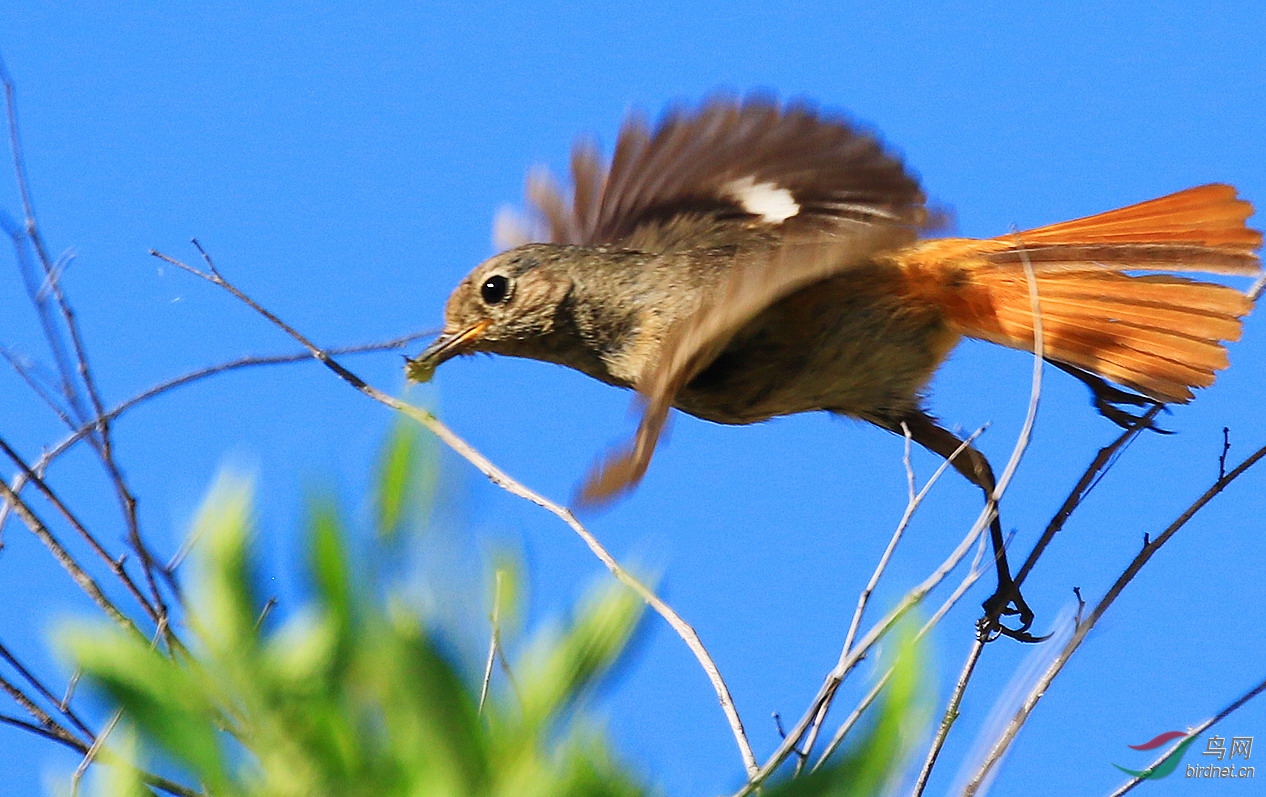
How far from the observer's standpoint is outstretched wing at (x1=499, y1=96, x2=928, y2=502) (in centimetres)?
370

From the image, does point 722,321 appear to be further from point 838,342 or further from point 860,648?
point 860,648

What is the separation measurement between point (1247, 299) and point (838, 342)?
3.99 ft

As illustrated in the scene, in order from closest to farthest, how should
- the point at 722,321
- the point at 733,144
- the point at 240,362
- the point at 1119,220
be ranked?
the point at 240,362 → the point at 722,321 → the point at 1119,220 → the point at 733,144

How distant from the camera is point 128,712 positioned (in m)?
1.59

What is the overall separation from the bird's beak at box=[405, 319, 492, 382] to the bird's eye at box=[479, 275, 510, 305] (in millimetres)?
78

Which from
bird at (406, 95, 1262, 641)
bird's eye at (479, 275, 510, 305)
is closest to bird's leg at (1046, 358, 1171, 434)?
bird at (406, 95, 1262, 641)

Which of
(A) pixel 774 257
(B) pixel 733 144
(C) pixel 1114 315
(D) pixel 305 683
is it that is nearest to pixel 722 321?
(A) pixel 774 257

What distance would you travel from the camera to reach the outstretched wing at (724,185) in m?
4.79

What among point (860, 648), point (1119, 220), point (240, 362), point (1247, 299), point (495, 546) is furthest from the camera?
point (1119, 220)

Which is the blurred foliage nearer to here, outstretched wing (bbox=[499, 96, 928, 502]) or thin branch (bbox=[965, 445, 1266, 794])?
thin branch (bbox=[965, 445, 1266, 794])

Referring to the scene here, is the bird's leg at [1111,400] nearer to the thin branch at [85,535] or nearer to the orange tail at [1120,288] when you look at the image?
the orange tail at [1120,288]

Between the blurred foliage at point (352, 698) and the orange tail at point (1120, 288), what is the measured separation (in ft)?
8.74

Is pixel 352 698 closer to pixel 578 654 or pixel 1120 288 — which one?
pixel 578 654

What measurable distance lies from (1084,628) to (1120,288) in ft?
5.66
